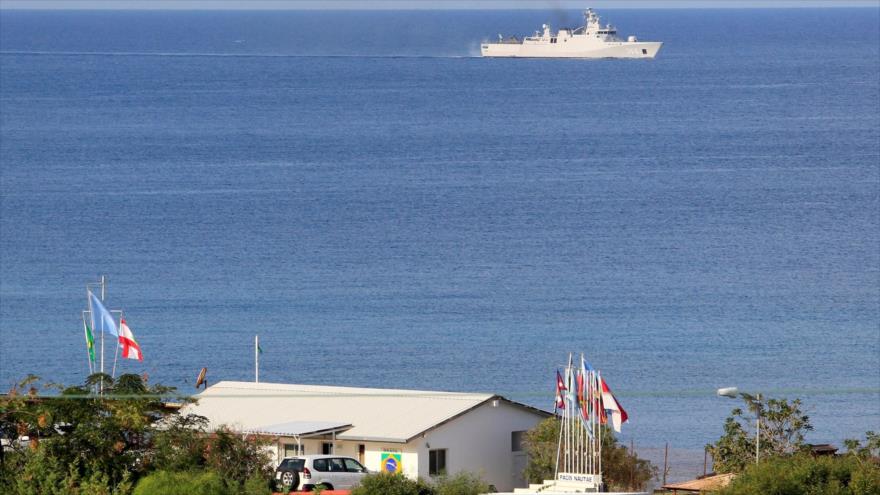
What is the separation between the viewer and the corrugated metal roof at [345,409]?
34.6 metres

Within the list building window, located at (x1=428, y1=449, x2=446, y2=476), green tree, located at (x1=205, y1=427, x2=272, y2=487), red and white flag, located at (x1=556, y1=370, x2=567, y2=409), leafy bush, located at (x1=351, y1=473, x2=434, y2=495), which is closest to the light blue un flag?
green tree, located at (x1=205, y1=427, x2=272, y2=487)

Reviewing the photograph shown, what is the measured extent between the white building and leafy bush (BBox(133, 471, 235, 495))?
3611 mm

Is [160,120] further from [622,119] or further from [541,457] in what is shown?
[541,457]

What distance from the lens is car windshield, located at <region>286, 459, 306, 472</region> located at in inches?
1232

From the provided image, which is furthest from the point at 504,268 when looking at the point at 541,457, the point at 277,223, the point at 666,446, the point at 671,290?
the point at 541,457

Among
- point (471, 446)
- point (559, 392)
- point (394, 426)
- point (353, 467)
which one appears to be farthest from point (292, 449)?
point (559, 392)

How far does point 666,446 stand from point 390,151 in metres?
81.8

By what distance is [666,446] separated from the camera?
151ft

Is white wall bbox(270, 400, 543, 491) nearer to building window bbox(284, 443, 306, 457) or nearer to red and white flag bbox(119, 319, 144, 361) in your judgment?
building window bbox(284, 443, 306, 457)

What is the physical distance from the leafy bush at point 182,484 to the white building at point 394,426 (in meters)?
3.61

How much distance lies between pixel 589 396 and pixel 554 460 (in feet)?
7.50

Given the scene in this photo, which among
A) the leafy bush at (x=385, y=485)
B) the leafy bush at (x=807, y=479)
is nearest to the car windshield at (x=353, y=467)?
the leafy bush at (x=385, y=485)

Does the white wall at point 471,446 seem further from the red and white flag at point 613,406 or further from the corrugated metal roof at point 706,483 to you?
the red and white flag at point 613,406

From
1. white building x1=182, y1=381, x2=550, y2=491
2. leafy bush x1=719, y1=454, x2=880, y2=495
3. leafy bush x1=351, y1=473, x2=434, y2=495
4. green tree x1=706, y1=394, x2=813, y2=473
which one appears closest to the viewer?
leafy bush x1=719, y1=454, x2=880, y2=495
